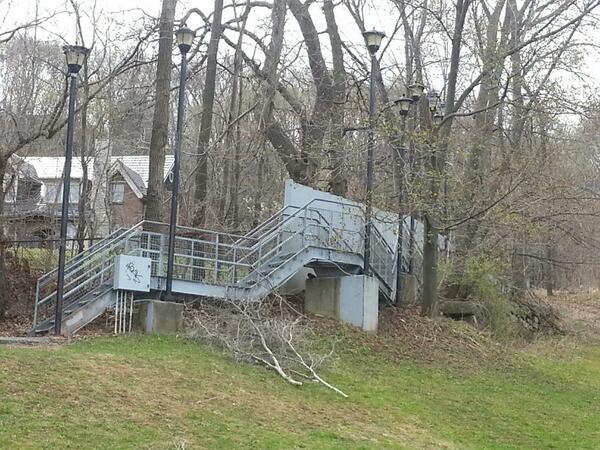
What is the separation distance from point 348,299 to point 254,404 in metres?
6.89

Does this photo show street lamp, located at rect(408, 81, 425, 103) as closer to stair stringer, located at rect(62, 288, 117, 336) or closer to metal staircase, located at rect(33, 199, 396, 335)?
metal staircase, located at rect(33, 199, 396, 335)

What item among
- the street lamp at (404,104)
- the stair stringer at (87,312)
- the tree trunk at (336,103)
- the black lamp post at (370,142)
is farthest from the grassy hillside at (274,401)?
the street lamp at (404,104)

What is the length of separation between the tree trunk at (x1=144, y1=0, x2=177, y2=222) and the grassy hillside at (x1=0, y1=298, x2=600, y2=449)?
450cm

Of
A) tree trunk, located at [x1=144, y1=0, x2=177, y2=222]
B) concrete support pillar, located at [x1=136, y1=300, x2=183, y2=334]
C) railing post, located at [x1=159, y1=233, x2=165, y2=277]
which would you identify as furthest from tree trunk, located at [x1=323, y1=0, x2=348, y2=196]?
concrete support pillar, located at [x1=136, y1=300, x2=183, y2=334]

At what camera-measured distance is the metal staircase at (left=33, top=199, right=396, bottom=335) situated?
14.2 metres

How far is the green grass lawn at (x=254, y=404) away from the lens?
8.18 m

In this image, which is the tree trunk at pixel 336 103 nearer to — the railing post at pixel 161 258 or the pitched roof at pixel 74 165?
the railing post at pixel 161 258

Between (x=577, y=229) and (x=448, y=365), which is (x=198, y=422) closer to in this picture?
(x=448, y=365)

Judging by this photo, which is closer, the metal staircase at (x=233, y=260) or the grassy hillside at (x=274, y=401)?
the grassy hillside at (x=274, y=401)

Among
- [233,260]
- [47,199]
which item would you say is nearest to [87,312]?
[233,260]

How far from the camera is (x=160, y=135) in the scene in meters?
17.3

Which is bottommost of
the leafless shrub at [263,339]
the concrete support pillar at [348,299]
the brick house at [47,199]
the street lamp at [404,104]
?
the leafless shrub at [263,339]

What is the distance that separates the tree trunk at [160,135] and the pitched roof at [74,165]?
25.0 ft

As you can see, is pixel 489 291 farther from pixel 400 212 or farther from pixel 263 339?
pixel 263 339
